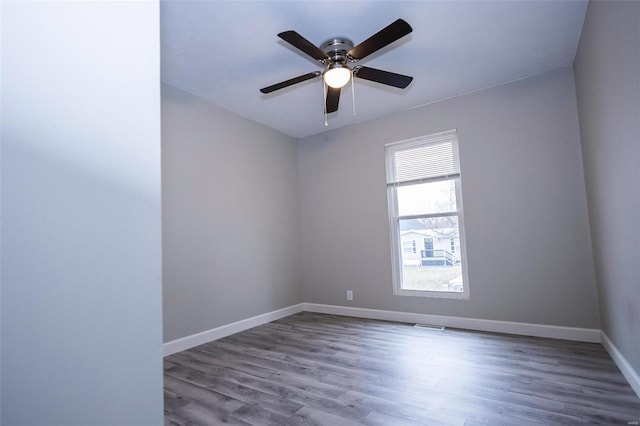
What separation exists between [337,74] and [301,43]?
1.49ft

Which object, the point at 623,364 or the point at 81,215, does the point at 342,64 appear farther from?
the point at 623,364

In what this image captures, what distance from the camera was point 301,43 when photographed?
2.20 meters

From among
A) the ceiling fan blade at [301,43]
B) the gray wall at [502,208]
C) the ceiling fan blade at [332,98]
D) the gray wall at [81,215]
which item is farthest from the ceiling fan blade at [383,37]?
the gray wall at [502,208]

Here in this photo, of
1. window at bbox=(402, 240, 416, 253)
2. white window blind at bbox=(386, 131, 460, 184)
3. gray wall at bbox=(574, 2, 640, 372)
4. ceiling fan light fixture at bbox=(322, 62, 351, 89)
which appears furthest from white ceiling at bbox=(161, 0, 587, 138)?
window at bbox=(402, 240, 416, 253)

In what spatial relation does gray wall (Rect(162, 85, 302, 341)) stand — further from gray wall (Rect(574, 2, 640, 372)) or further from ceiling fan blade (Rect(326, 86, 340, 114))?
gray wall (Rect(574, 2, 640, 372))

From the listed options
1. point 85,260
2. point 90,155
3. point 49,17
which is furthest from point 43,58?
point 85,260

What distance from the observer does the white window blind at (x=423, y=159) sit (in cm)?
388

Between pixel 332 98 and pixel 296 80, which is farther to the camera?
pixel 332 98

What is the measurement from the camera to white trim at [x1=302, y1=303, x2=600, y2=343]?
311 cm

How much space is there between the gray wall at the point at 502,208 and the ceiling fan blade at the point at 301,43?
2043mm

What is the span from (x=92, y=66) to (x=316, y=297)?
434 centimetres

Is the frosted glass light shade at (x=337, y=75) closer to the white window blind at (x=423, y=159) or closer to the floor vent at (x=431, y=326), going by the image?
the white window blind at (x=423, y=159)

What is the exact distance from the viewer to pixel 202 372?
8.68 ft

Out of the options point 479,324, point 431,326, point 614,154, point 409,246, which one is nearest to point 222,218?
point 409,246
